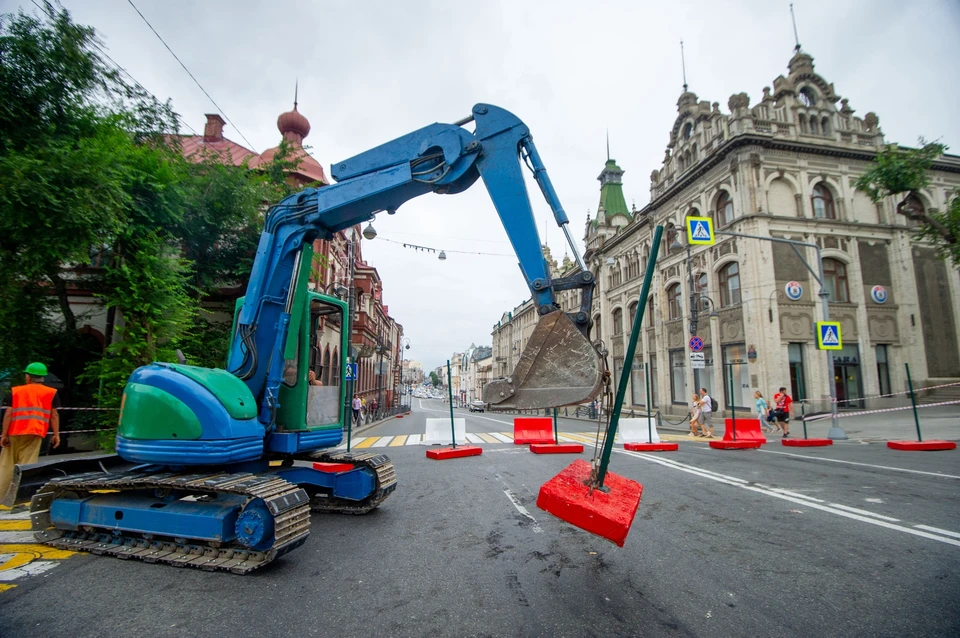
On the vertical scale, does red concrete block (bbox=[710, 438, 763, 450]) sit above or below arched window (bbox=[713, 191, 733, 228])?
below

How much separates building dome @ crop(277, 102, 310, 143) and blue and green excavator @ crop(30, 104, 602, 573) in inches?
713

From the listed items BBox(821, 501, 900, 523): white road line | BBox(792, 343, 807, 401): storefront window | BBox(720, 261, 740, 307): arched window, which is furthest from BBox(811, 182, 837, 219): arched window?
BBox(821, 501, 900, 523): white road line

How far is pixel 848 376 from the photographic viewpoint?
859 inches

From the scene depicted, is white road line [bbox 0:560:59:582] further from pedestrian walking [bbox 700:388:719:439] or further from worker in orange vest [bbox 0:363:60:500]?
pedestrian walking [bbox 700:388:719:439]

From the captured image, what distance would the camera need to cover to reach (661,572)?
365cm

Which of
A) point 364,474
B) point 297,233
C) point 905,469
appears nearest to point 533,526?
point 364,474

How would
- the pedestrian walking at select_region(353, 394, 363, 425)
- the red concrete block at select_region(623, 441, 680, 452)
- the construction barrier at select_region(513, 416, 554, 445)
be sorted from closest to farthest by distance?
the red concrete block at select_region(623, 441, 680, 452)
the construction barrier at select_region(513, 416, 554, 445)
the pedestrian walking at select_region(353, 394, 363, 425)

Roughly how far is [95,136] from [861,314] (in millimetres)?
30629

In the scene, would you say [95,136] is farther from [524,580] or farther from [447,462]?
[524,580]

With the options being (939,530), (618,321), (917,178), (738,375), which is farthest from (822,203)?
(939,530)

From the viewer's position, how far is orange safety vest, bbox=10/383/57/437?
6.01 m

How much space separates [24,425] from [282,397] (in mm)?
3873

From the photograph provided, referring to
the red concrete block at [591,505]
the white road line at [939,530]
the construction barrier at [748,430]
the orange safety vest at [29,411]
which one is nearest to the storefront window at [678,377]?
the construction barrier at [748,430]

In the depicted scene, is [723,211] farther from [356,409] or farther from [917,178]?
[356,409]
